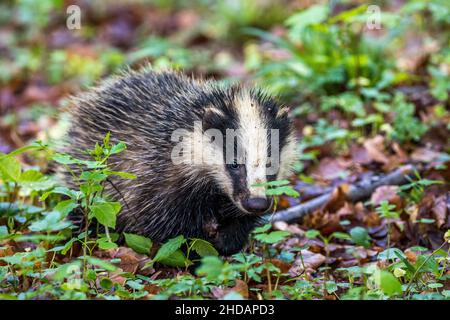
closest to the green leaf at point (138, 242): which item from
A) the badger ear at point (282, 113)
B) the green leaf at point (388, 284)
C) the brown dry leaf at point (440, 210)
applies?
the badger ear at point (282, 113)

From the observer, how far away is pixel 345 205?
23.2 ft

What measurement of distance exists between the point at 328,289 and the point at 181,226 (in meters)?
1.46

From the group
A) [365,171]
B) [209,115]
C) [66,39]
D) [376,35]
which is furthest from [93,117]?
[66,39]

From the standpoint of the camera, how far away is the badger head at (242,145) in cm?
538

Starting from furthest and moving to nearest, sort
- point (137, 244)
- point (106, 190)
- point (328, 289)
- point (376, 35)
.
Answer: point (376, 35) → point (106, 190) → point (137, 244) → point (328, 289)

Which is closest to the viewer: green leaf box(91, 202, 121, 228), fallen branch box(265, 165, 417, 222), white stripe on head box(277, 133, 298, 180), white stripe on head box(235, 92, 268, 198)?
green leaf box(91, 202, 121, 228)

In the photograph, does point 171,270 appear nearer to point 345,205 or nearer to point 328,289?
point 328,289

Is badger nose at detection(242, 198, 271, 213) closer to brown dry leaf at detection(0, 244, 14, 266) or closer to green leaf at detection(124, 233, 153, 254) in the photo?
green leaf at detection(124, 233, 153, 254)

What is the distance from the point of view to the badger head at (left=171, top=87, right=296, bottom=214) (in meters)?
5.38

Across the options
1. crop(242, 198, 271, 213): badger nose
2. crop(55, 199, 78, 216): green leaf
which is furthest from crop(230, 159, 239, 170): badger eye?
crop(55, 199, 78, 216): green leaf

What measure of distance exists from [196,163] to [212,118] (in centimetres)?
41

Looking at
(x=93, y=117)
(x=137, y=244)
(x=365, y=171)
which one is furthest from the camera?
(x=365, y=171)

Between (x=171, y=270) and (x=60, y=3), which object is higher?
(x=60, y=3)

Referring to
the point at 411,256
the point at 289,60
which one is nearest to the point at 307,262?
the point at 411,256
